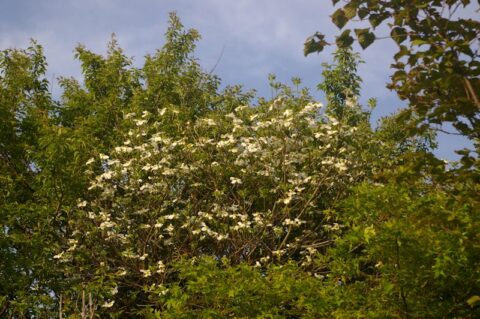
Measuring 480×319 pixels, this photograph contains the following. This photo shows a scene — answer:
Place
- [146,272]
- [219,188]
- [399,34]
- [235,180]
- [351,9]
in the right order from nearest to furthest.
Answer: [351,9] → [399,34] → [146,272] → [235,180] → [219,188]

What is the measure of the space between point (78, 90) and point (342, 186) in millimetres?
7900

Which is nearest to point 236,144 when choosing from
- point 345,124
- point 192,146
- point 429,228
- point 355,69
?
point 192,146

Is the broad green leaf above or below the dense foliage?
below

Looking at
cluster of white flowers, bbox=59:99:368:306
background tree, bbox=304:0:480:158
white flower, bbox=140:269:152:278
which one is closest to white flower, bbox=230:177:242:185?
cluster of white flowers, bbox=59:99:368:306

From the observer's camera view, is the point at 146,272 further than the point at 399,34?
Yes

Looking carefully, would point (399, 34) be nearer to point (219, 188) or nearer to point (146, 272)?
point (146, 272)

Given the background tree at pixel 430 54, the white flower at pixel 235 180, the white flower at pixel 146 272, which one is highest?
the white flower at pixel 235 180

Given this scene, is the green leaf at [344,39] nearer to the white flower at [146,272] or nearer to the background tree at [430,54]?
the background tree at [430,54]

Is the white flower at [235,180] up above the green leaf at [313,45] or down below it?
above

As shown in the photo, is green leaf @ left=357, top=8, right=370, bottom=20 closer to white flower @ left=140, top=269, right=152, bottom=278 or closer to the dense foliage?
Answer: the dense foliage

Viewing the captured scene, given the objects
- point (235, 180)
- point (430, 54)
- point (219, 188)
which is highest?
point (219, 188)

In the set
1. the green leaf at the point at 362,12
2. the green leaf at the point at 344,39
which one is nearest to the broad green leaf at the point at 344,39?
the green leaf at the point at 344,39

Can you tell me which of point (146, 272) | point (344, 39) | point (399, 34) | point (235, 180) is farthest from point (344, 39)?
point (146, 272)

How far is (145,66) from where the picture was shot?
60.0 ft
